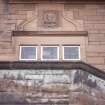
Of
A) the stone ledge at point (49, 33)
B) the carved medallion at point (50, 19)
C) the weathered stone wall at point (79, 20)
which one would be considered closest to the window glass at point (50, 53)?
the stone ledge at point (49, 33)

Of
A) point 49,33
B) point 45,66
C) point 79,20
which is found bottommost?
point 45,66

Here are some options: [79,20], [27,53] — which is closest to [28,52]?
[27,53]

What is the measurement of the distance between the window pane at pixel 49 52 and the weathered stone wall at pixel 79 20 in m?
0.90

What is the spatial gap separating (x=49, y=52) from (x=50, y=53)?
47 mm

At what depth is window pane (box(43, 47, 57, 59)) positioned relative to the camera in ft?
34.6

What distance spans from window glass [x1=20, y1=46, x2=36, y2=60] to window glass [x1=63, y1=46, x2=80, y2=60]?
0.90 meters

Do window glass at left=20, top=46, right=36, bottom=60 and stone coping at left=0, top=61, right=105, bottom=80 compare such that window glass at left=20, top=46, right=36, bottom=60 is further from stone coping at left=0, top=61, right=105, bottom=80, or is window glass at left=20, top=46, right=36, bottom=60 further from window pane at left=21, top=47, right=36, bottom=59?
stone coping at left=0, top=61, right=105, bottom=80

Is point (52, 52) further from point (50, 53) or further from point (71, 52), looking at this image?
point (71, 52)

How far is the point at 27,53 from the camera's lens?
10.6 metres

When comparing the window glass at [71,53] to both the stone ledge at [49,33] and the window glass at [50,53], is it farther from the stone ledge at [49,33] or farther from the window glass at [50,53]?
the stone ledge at [49,33]

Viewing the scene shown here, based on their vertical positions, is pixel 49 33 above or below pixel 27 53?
above

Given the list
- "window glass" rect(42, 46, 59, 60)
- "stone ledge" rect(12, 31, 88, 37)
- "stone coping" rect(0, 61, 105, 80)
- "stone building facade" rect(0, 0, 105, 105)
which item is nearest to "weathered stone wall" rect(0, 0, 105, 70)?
"stone building facade" rect(0, 0, 105, 105)

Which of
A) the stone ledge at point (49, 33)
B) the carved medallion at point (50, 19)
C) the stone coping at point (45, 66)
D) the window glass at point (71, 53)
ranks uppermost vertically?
the carved medallion at point (50, 19)

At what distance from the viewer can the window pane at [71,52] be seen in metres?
10.5
